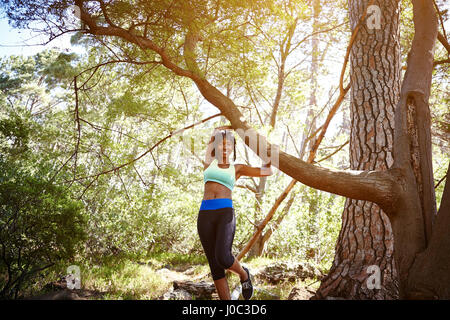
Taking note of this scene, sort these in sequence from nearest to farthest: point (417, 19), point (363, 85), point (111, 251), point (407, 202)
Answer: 1. point (407, 202)
2. point (417, 19)
3. point (363, 85)
4. point (111, 251)

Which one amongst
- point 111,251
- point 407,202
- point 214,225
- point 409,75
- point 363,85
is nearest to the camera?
point 407,202

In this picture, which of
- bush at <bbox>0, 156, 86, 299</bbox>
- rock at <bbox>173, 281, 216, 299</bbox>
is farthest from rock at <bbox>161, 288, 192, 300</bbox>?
bush at <bbox>0, 156, 86, 299</bbox>

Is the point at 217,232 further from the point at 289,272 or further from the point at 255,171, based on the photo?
the point at 289,272

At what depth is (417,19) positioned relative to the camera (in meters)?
2.16

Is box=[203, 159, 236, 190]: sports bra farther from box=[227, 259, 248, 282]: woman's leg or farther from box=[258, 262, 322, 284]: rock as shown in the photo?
box=[258, 262, 322, 284]: rock

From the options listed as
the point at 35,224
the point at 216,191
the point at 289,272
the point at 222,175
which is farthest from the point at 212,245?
the point at 35,224

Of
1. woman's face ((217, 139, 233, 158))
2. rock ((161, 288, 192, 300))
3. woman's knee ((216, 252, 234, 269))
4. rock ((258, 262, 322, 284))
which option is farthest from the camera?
rock ((258, 262, 322, 284))

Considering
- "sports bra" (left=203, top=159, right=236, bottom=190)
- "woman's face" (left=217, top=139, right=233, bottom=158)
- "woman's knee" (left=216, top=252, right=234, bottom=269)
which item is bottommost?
"woman's knee" (left=216, top=252, right=234, bottom=269)

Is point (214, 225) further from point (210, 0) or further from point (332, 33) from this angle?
point (332, 33)

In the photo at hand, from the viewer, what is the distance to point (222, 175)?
96.8 inches

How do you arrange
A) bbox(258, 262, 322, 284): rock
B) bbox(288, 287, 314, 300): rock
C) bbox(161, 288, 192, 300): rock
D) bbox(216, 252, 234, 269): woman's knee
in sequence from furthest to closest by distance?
bbox(258, 262, 322, 284): rock
bbox(161, 288, 192, 300): rock
bbox(288, 287, 314, 300): rock
bbox(216, 252, 234, 269): woman's knee

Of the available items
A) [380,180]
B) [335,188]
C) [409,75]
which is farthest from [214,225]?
[409,75]

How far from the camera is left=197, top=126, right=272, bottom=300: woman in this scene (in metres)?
2.22
